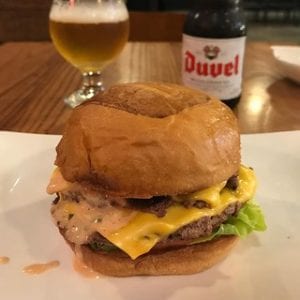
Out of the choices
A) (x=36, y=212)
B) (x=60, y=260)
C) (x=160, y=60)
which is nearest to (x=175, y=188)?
(x=60, y=260)

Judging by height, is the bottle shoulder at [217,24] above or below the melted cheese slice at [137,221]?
above

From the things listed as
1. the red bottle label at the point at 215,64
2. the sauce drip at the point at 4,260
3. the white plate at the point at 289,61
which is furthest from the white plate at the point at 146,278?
the white plate at the point at 289,61

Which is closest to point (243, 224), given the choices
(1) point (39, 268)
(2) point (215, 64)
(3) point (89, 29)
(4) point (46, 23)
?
(1) point (39, 268)

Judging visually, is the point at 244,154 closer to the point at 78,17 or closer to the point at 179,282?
the point at 179,282

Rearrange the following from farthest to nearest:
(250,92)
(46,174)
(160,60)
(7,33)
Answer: (7,33) < (160,60) < (250,92) < (46,174)

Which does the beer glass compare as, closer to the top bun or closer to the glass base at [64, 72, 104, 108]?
the glass base at [64, 72, 104, 108]

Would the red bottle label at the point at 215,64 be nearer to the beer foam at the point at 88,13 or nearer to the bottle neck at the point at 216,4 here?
the bottle neck at the point at 216,4
